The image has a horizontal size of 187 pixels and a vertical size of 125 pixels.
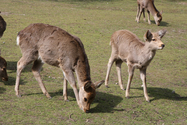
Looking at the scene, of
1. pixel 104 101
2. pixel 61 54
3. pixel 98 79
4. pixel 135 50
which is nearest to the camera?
pixel 61 54

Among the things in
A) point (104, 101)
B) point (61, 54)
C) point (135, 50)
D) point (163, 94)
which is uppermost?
point (61, 54)

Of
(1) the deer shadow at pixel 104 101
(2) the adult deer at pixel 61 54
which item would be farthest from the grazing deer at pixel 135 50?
(2) the adult deer at pixel 61 54

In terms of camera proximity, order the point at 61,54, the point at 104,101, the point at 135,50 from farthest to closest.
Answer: the point at 135,50, the point at 104,101, the point at 61,54

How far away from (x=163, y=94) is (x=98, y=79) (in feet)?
7.20

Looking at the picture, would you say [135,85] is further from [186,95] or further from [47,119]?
[47,119]

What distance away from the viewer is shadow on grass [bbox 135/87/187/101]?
7.82 m

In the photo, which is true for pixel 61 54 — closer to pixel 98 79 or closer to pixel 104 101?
pixel 104 101

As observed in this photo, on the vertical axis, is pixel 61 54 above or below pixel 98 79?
above

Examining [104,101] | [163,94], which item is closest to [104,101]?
[104,101]

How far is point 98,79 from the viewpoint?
8859mm

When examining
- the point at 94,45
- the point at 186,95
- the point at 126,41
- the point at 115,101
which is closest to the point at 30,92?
the point at 115,101

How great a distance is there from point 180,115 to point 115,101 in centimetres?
173

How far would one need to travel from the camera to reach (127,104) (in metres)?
7.03

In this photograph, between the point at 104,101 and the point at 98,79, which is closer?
the point at 104,101
